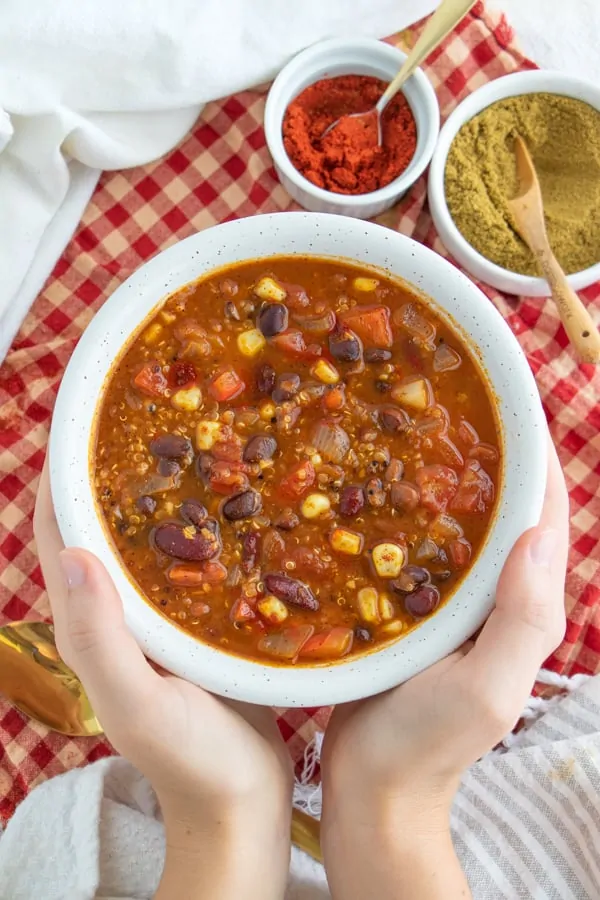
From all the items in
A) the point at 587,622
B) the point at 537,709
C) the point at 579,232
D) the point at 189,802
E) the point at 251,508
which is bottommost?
the point at 189,802

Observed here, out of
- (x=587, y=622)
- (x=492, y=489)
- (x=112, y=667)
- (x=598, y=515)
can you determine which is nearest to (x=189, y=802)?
(x=112, y=667)

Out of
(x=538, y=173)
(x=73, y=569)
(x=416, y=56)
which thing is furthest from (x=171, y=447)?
(x=538, y=173)

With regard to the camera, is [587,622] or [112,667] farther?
[587,622]

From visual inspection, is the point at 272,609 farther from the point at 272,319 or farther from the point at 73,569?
the point at 272,319

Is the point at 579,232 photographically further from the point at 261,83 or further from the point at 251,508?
the point at 251,508

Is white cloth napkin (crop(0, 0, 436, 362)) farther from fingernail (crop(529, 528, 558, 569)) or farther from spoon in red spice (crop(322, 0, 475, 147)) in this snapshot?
fingernail (crop(529, 528, 558, 569))

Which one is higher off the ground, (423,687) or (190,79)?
(190,79)
